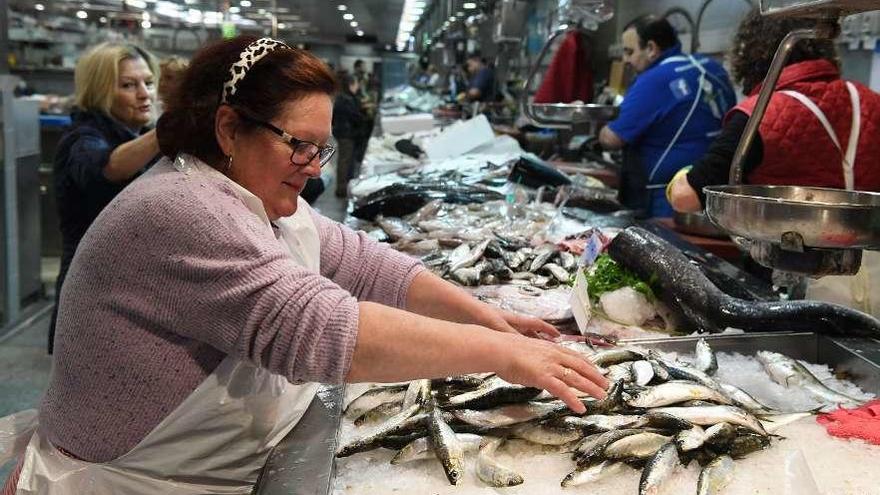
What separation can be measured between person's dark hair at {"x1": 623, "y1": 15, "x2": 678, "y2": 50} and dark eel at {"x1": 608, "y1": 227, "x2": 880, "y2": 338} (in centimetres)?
340

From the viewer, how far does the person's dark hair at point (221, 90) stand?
67.0 inches

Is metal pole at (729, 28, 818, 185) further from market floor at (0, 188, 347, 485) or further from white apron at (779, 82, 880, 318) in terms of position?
market floor at (0, 188, 347, 485)

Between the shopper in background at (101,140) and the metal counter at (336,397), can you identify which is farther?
the shopper in background at (101,140)

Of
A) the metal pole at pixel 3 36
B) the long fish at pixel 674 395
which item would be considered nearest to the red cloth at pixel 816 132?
the long fish at pixel 674 395

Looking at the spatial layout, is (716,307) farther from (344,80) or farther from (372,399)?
(344,80)

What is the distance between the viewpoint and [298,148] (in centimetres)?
175

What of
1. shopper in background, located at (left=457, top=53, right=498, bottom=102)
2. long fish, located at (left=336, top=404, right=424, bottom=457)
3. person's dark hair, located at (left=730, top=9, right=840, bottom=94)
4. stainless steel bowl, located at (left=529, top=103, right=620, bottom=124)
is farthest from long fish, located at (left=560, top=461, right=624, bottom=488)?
shopper in background, located at (left=457, top=53, right=498, bottom=102)

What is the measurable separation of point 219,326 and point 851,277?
2.47m

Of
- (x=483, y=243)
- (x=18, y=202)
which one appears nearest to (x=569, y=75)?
(x=483, y=243)

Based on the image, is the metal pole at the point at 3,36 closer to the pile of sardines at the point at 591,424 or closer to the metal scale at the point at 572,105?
the metal scale at the point at 572,105

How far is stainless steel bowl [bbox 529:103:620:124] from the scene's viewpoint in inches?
206

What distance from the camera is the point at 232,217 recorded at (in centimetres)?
154

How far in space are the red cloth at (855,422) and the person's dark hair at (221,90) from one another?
1.52 metres

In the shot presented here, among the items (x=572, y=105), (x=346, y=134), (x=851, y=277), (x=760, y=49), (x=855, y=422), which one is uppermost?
(x=760, y=49)
